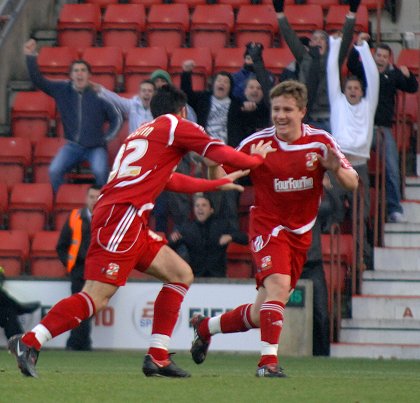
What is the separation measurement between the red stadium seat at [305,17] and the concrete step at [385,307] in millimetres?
4076

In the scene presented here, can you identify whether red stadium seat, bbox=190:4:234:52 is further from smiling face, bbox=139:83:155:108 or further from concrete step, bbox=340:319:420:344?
concrete step, bbox=340:319:420:344

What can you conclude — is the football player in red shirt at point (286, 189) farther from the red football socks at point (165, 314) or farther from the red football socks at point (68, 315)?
the red football socks at point (68, 315)

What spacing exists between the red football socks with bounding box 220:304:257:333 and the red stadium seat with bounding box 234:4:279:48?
7542mm

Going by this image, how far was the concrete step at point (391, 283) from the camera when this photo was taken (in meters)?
14.2

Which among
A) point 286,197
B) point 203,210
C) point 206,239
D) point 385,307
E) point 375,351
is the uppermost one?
point 286,197

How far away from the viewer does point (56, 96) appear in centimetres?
1524

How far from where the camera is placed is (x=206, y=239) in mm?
14000

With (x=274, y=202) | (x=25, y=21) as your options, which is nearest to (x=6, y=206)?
(x=25, y=21)

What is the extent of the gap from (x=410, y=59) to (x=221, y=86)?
308cm

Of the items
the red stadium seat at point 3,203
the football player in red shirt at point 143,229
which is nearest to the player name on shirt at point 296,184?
the football player in red shirt at point 143,229

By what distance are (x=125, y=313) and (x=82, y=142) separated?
2.10 m

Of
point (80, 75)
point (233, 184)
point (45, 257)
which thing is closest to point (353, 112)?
point (80, 75)

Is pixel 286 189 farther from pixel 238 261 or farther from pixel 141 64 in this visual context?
pixel 141 64

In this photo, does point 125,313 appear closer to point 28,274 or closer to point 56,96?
point 28,274
